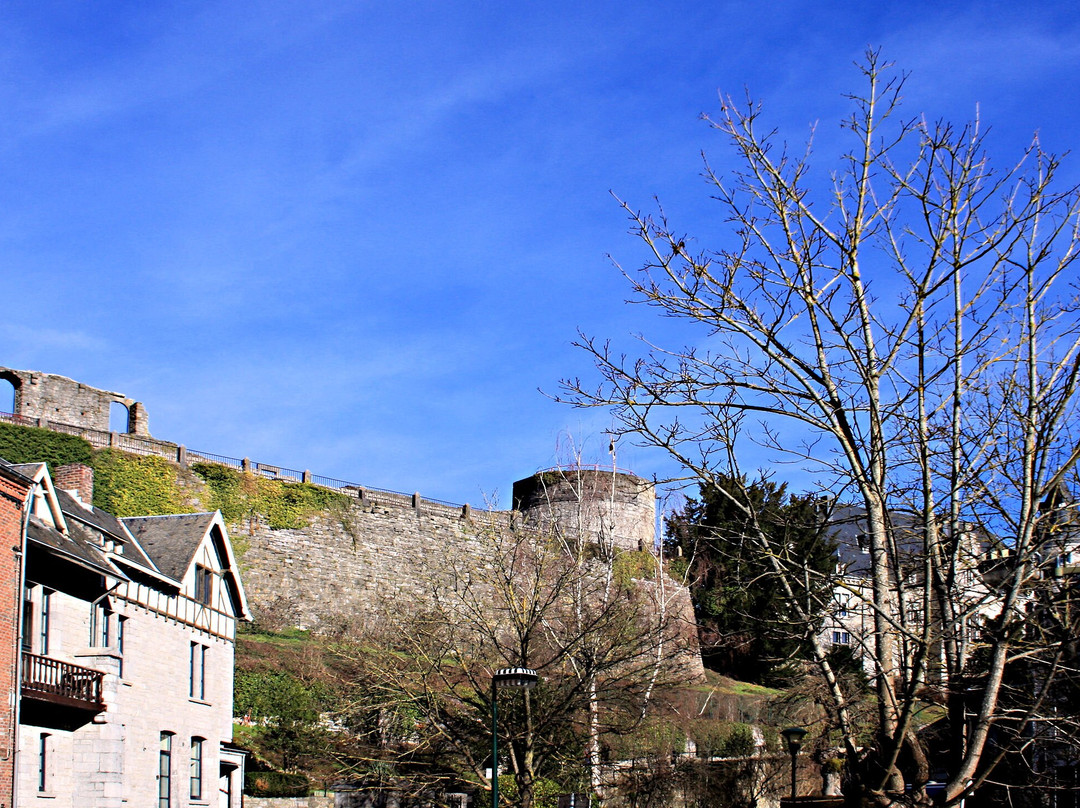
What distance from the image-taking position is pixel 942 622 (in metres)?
6.36

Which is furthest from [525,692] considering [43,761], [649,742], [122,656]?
[649,742]

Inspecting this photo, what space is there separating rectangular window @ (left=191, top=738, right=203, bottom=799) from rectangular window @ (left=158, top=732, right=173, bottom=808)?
3.43ft

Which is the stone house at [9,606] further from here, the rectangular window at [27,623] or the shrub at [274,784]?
the shrub at [274,784]

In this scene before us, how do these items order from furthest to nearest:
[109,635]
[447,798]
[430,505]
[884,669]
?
[430,505]
[447,798]
[109,635]
[884,669]

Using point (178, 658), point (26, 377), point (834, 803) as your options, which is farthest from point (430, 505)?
point (834, 803)

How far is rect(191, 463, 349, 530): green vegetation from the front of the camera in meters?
41.0

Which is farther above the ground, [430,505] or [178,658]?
[430,505]

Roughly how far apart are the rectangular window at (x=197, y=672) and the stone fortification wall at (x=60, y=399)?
1683 cm

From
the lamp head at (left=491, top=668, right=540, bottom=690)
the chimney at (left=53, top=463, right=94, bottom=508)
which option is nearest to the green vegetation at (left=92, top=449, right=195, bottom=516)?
the chimney at (left=53, top=463, right=94, bottom=508)

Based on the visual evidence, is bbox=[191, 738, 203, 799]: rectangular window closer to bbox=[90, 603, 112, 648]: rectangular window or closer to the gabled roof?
the gabled roof

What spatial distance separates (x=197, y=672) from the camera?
24.2m

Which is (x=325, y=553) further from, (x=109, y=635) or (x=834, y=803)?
(x=834, y=803)

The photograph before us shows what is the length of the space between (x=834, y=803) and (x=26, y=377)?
3117cm

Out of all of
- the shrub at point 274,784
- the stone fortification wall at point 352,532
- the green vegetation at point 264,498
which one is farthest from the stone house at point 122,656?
the green vegetation at point 264,498
